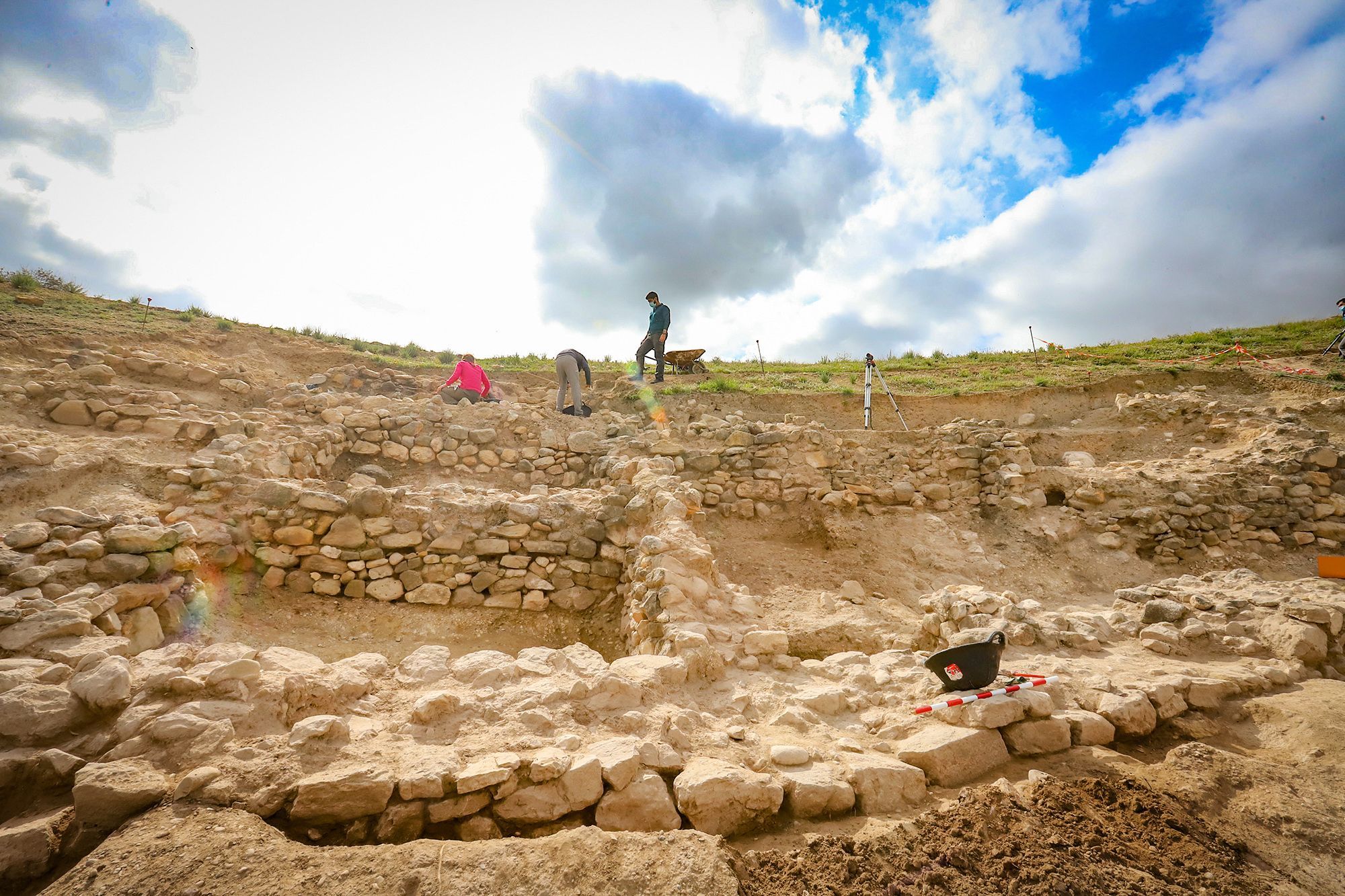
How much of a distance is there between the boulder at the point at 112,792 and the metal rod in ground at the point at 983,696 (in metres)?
4.35

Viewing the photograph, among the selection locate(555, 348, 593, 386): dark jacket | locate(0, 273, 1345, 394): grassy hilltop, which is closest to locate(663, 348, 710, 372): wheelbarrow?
locate(0, 273, 1345, 394): grassy hilltop

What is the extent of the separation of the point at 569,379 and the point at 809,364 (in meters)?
11.3

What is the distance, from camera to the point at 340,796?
245 centimetres

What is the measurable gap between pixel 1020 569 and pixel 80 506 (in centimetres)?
1168

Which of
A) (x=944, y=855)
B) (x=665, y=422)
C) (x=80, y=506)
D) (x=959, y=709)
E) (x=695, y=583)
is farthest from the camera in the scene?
(x=665, y=422)

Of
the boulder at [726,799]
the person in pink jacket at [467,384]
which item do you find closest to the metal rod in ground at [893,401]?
the person in pink jacket at [467,384]

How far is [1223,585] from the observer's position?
582 cm

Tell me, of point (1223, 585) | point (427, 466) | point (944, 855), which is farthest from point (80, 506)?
point (1223, 585)

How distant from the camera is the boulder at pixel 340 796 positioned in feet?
7.89

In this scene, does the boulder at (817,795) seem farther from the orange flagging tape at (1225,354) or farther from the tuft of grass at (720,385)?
the orange flagging tape at (1225,354)

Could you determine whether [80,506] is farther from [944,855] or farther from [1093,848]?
[1093,848]

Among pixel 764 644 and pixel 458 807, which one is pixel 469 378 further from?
pixel 458 807

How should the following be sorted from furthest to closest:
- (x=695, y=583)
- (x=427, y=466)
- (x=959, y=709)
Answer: (x=427, y=466), (x=695, y=583), (x=959, y=709)

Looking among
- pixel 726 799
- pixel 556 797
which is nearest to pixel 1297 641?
pixel 726 799
